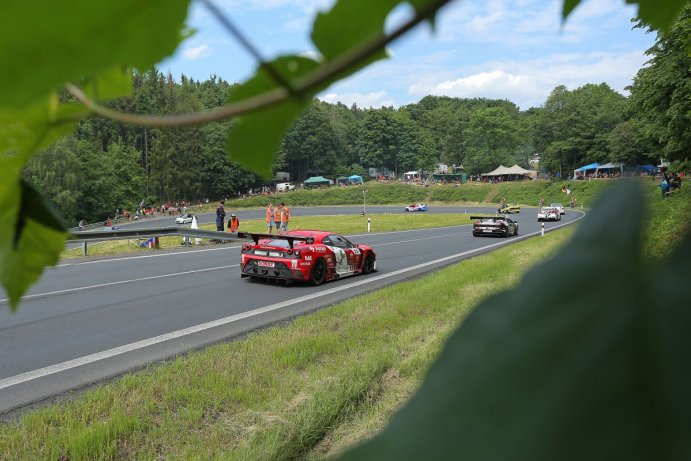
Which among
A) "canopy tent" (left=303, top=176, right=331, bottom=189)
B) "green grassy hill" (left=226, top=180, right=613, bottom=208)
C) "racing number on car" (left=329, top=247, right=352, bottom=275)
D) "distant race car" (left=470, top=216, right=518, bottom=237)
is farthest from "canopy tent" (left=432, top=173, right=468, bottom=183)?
"racing number on car" (left=329, top=247, right=352, bottom=275)

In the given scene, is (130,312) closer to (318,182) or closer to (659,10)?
(659,10)

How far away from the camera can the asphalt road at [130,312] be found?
18.7 ft

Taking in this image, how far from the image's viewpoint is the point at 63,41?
0.27 m

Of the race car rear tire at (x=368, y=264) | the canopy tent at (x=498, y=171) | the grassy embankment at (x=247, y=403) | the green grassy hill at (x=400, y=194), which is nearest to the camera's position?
the grassy embankment at (x=247, y=403)

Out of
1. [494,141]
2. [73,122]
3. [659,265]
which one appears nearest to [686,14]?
[659,265]

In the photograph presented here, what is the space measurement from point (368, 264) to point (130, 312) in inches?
250

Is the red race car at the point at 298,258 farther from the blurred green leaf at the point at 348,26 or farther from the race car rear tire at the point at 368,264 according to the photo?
the blurred green leaf at the point at 348,26

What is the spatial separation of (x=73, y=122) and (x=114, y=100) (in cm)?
4

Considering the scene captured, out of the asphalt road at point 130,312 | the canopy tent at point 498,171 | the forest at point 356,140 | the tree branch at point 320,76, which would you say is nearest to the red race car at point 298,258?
the asphalt road at point 130,312

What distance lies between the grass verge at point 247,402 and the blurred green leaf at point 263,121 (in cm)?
222

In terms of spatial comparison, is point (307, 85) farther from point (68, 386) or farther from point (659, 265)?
point (68, 386)

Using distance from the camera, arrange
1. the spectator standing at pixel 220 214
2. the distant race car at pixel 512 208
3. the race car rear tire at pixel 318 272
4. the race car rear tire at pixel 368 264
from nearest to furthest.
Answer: the race car rear tire at pixel 318 272
the race car rear tire at pixel 368 264
the spectator standing at pixel 220 214
the distant race car at pixel 512 208

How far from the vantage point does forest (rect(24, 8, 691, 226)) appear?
1.98 ft

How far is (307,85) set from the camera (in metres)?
0.36
